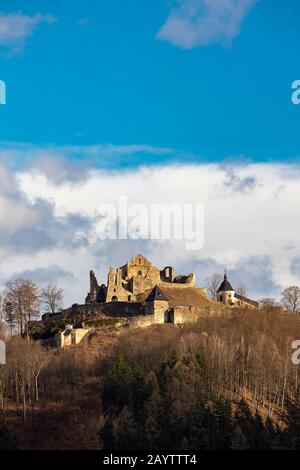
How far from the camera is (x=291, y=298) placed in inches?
5448

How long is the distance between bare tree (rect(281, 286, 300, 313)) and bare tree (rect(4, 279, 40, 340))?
37.7 metres

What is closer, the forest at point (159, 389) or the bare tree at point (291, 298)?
the forest at point (159, 389)

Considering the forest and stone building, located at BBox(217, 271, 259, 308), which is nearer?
the forest

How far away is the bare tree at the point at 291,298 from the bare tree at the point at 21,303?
37721mm

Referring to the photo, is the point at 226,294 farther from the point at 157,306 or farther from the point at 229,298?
the point at 157,306

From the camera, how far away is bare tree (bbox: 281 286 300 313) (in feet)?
450

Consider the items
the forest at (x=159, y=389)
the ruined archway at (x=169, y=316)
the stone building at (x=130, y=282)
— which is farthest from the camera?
the stone building at (x=130, y=282)

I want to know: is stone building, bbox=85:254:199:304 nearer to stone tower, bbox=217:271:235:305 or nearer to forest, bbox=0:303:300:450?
stone tower, bbox=217:271:235:305

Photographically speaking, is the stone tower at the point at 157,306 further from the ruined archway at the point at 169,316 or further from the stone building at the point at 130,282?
the stone building at the point at 130,282

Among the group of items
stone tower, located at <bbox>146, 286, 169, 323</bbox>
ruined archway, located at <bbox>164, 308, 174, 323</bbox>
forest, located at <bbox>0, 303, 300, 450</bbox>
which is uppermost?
stone tower, located at <bbox>146, 286, 169, 323</bbox>

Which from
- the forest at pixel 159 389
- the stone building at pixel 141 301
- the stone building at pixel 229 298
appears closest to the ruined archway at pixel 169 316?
the stone building at pixel 141 301

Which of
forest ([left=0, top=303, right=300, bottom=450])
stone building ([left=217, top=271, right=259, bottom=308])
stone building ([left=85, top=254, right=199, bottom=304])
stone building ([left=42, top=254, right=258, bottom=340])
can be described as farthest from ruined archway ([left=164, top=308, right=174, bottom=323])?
stone building ([left=217, top=271, right=259, bottom=308])

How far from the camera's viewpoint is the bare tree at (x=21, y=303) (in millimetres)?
114812

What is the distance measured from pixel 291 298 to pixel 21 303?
41.3m
